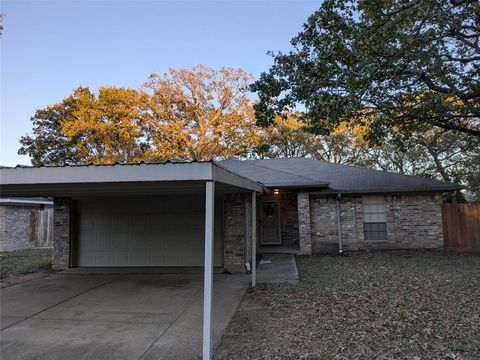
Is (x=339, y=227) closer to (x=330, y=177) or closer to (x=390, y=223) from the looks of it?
(x=390, y=223)

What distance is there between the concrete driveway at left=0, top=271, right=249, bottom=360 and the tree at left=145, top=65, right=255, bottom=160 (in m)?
17.4

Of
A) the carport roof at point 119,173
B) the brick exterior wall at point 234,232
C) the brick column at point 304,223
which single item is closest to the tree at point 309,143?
the brick column at point 304,223

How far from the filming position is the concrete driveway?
4367mm

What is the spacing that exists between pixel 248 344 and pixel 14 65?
14.0 metres

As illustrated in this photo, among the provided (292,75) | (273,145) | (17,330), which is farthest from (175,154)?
(17,330)

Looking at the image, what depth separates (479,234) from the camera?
42.4 feet

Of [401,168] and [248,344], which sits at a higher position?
[401,168]

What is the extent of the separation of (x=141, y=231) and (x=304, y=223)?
5.71 m

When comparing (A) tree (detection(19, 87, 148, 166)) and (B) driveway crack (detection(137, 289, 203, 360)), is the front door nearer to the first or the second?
(B) driveway crack (detection(137, 289, 203, 360))

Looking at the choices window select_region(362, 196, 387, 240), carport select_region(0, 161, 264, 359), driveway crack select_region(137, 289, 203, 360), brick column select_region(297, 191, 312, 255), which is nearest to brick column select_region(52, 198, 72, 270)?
carport select_region(0, 161, 264, 359)

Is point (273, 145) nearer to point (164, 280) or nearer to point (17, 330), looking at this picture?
point (164, 280)

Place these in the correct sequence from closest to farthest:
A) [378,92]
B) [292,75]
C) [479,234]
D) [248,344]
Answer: [248,344] < [378,92] < [292,75] < [479,234]

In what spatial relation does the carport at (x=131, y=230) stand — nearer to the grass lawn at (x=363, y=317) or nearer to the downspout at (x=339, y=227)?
the grass lawn at (x=363, y=317)

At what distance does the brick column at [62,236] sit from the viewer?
10.4 m
